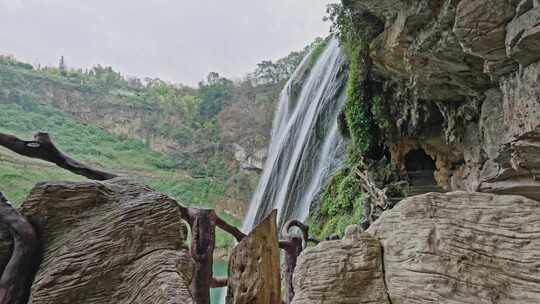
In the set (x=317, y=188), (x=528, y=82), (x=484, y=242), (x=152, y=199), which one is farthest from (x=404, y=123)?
(x=152, y=199)

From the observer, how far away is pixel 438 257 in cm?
163

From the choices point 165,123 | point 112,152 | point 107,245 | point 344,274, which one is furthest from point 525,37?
point 165,123

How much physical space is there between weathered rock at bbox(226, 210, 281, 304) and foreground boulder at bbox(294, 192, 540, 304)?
0.80 ft

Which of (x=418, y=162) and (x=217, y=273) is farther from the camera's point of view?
(x=217, y=273)

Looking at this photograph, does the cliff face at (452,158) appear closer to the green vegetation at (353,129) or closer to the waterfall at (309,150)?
the green vegetation at (353,129)

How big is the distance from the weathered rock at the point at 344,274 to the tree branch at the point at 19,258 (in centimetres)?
122

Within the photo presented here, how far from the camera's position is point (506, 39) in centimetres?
350

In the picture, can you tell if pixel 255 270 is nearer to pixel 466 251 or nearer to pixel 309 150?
pixel 466 251

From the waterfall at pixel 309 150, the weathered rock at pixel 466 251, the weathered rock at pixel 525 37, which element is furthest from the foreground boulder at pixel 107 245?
the waterfall at pixel 309 150

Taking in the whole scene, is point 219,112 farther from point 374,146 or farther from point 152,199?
point 152,199

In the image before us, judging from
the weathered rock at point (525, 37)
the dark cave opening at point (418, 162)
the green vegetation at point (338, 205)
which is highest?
the weathered rock at point (525, 37)

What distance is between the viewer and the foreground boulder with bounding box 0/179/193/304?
46.8 inches

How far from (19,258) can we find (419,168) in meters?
8.88

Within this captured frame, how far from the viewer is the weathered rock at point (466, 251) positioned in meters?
1.50
